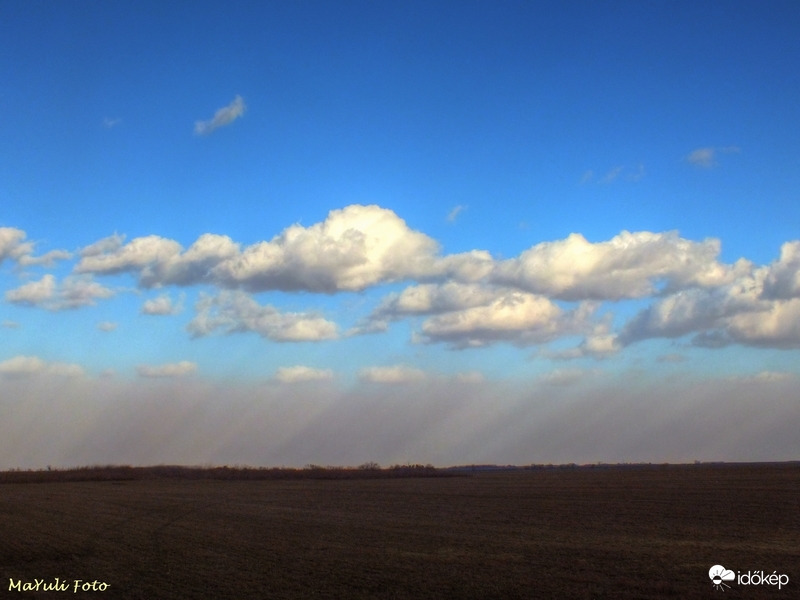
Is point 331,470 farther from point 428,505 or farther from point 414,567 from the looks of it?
point 414,567

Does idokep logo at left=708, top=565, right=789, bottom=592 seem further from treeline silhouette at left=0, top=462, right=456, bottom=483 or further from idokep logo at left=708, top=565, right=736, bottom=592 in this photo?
treeline silhouette at left=0, top=462, right=456, bottom=483

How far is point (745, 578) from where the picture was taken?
18391 mm

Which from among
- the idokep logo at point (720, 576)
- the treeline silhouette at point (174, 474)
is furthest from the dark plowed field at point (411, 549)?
the treeline silhouette at point (174, 474)

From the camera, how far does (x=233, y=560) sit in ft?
75.5

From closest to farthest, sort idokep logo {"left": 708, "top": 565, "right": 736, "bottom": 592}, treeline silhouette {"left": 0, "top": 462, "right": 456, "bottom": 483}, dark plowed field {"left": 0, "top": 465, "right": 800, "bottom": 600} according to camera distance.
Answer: idokep logo {"left": 708, "top": 565, "right": 736, "bottom": 592} < dark plowed field {"left": 0, "top": 465, "right": 800, "bottom": 600} < treeline silhouette {"left": 0, "top": 462, "right": 456, "bottom": 483}

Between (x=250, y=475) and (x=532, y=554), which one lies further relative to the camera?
(x=250, y=475)

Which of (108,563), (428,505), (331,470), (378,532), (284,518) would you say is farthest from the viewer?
(331,470)

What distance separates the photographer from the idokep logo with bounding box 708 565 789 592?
17766mm

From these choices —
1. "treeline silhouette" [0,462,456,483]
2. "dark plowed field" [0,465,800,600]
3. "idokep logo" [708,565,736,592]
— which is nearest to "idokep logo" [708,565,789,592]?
"idokep logo" [708,565,736,592]

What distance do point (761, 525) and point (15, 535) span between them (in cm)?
2993

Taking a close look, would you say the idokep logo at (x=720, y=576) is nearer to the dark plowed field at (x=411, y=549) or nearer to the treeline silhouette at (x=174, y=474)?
the dark plowed field at (x=411, y=549)

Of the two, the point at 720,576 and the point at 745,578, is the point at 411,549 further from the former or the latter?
the point at 745,578

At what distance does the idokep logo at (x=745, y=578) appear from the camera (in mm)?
17766

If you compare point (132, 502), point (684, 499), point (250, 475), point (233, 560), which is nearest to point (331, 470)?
point (250, 475)
